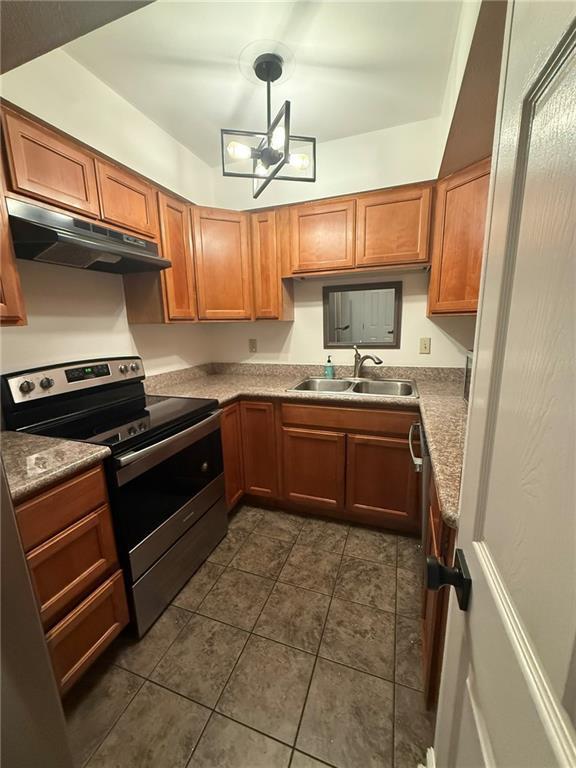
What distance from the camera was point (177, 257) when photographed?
6.76 feet

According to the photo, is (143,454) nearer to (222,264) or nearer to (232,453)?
(232,453)

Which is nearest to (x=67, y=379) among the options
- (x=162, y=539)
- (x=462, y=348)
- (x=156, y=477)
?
(x=156, y=477)

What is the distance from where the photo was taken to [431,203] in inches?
73.1

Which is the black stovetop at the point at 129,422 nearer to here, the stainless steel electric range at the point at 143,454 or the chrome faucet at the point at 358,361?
the stainless steel electric range at the point at 143,454

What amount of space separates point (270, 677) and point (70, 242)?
1.96 m

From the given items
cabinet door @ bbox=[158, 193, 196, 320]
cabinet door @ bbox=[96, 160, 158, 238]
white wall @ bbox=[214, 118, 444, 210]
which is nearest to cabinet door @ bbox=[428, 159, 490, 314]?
white wall @ bbox=[214, 118, 444, 210]

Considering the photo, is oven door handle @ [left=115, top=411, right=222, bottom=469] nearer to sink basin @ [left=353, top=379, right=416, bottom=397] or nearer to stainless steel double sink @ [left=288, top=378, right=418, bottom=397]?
stainless steel double sink @ [left=288, top=378, right=418, bottom=397]

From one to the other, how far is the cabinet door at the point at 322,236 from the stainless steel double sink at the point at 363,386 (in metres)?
0.84

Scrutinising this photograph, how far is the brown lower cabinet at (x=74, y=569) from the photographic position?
987mm

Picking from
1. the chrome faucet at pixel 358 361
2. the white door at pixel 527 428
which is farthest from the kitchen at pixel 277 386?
the chrome faucet at pixel 358 361

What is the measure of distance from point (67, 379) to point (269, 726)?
1706 millimetres

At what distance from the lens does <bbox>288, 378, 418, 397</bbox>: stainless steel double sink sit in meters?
2.24

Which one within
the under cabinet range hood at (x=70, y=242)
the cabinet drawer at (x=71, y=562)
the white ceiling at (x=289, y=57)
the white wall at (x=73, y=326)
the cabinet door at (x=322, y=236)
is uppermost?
the white ceiling at (x=289, y=57)

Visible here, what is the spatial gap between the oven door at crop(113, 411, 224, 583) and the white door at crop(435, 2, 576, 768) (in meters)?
1.22
